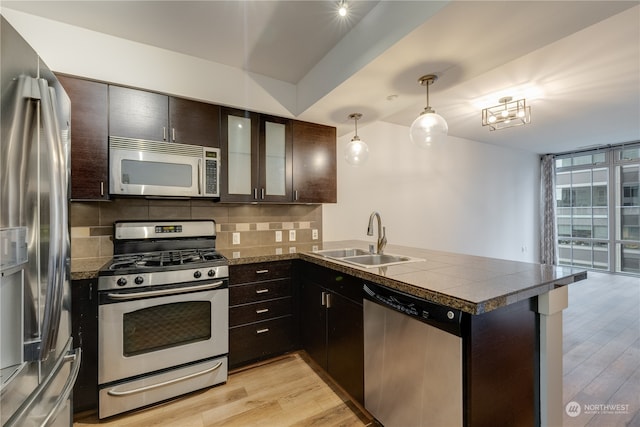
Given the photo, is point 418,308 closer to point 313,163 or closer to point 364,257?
point 364,257

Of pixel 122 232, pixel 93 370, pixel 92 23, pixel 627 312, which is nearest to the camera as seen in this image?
pixel 93 370

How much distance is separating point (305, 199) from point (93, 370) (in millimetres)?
1982

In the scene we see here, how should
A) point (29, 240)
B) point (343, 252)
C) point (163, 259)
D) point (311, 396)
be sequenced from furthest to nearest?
point (343, 252) < point (163, 259) < point (311, 396) < point (29, 240)

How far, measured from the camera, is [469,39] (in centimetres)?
145

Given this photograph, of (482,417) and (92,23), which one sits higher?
(92,23)

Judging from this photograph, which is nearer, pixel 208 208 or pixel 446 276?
pixel 446 276

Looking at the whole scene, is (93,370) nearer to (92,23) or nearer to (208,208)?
(208,208)

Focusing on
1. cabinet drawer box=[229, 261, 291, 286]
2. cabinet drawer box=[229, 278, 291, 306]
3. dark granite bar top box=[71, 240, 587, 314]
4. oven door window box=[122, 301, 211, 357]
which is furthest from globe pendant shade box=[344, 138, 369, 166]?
oven door window box=[122, 301, 211, 357]

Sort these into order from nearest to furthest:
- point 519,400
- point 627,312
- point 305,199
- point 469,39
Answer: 1. point 519,400
2. point 469,39
3. point 305,199
4. point 627,312

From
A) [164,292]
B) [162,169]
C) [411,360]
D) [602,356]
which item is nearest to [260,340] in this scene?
[164,292]

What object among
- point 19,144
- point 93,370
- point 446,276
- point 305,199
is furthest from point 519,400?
point 93,370

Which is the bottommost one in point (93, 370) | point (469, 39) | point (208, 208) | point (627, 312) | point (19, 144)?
point (627, 312)

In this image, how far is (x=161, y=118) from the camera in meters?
2.12

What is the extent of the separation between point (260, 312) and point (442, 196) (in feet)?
11.1
